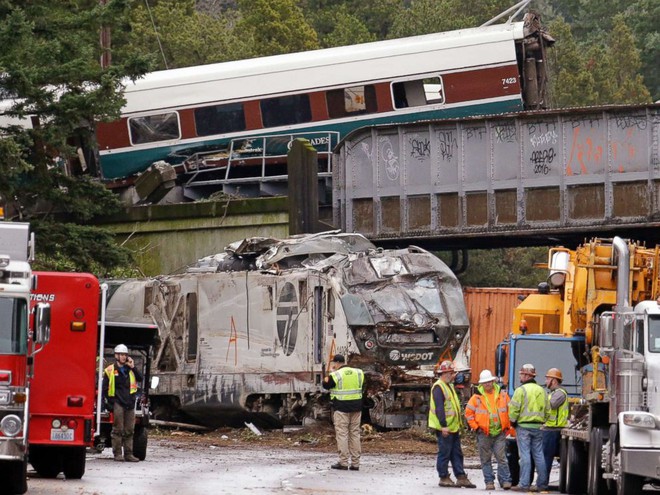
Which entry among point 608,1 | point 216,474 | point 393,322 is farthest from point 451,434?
point 608,1

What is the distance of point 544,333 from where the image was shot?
22.3 meters

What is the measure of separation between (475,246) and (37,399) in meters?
17.0

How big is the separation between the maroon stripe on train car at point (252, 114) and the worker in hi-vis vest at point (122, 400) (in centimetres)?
1331

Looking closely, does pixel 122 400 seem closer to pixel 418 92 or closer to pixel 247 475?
pixel 247 475

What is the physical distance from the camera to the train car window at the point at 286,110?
108 feet

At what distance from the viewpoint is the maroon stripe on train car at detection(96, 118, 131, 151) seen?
112 feet

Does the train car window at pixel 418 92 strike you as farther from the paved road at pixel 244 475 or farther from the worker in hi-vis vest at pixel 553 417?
the worker in hi-vis vest at pixel 553 417

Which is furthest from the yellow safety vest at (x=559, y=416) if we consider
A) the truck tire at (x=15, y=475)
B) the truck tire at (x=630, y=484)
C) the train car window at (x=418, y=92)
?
the train car window at (x=418, y=92)

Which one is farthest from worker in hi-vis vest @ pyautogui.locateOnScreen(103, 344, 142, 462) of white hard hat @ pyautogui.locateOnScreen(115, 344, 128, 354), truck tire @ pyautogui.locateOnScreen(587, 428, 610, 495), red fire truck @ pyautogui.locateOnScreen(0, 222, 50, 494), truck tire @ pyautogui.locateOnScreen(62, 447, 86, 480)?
truck tire @ pyautogui.locateOnScreen(587, 428, 610, 495)

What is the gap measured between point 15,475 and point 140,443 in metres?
6.13

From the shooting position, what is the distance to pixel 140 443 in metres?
21.0

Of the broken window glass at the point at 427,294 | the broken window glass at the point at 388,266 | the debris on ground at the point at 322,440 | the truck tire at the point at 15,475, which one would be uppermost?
the broken window glass at the point at 388,266

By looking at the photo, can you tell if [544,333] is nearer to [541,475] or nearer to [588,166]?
[541,475]

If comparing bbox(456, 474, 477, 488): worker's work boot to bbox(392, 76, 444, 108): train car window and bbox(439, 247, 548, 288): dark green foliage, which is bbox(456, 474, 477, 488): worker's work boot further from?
bbox(439, 247, 548, 288): dark green foliage
